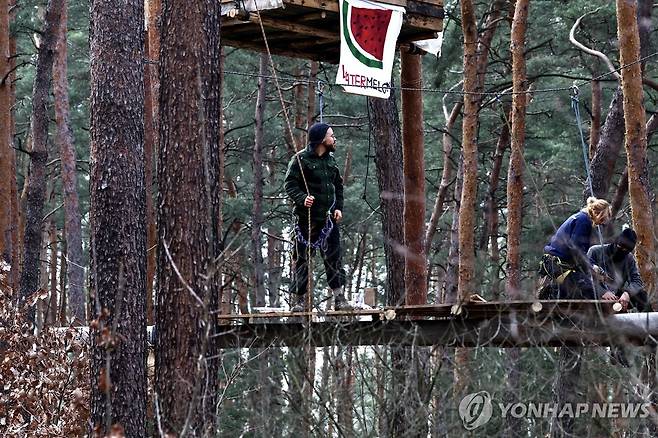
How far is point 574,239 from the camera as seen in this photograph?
826 centimetres

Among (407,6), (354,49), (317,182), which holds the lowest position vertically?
(317,182)

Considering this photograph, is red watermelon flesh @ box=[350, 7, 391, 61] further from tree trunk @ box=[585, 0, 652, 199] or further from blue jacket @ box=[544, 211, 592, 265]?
tree trunk @ box=[585, 0, 652, 199]

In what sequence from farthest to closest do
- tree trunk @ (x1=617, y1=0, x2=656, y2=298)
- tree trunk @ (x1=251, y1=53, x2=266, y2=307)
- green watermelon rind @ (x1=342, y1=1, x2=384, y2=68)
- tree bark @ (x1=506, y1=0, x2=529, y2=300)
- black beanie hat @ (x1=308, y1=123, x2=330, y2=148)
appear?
tree trunk @ (x1=251, y1=53, x2=266, y2=307)
tree bark @ (x1=506, y1=0, x2=529, y2=300)
tree trunk @ (x1=617, y1=0, x2=656, y2=298)
green watermelon rind @ (x1=342, y1=1, x2=384, y2=68)
black beanie hat @ (x1=308, y1=123, x2=330, y2=148)

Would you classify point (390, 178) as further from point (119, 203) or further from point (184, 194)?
point (184, 194)

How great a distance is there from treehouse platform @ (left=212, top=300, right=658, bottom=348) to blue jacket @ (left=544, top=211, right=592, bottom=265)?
0.69 m

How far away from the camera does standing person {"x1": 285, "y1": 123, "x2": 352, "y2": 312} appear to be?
368 inches

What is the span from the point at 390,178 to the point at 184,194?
184 inches

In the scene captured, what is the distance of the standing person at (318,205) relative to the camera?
9359 mm

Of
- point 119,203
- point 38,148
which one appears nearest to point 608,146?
point 119,203

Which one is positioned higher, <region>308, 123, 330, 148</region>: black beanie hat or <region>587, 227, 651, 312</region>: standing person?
<region>308, 123, 330, 148</region>: black beanie hat

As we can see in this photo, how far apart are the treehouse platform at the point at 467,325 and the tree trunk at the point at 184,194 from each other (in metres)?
0.41

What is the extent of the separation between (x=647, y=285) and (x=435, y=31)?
3.22 metres

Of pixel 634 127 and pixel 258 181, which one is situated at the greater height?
pixel 258 181

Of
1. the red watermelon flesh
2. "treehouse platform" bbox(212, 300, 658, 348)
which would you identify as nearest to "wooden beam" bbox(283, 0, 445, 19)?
the red watermelon flesh
